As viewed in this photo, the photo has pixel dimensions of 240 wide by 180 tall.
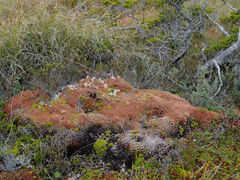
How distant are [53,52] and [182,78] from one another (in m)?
2.67

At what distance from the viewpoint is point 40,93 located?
3701 millimetres

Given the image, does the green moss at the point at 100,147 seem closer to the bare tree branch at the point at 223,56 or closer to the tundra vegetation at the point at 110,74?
the tundra vegetation at the point at 110,74

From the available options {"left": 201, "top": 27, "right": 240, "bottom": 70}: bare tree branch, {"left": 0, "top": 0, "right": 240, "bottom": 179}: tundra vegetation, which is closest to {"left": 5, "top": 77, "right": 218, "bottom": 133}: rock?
{"left": 0, "top": 0, "right": 240, "bottom": 179}: tundra vegetation

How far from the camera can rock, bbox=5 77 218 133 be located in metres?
3.02

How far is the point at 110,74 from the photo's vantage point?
4.39 metres

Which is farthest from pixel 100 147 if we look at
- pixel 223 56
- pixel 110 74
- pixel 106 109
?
pixel 223 56

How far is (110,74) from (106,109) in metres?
1.27

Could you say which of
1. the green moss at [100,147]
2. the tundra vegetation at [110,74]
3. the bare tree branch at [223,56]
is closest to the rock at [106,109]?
the tundra vegetation at [110,74]

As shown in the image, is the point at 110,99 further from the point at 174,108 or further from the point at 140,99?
the point at 174,108

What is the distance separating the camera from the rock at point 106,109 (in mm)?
3016

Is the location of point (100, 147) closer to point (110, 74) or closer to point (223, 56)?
point (110, 74)

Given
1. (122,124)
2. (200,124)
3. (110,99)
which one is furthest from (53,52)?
(200,124)

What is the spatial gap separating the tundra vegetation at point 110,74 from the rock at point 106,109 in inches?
6.0

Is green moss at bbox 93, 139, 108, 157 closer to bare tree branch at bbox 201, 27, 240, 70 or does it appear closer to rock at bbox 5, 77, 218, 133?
rock at bbox 5, 77, 218, 133
